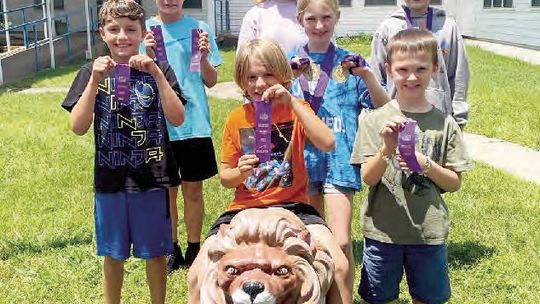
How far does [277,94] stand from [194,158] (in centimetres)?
190

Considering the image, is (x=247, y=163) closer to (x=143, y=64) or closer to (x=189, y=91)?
(x=143, y=64)

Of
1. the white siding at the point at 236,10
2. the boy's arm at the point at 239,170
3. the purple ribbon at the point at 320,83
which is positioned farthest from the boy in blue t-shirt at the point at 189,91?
the white siding at the point at 236,10

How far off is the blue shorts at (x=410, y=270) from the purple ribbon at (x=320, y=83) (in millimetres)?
799

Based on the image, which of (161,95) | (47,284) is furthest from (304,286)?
(47,284)

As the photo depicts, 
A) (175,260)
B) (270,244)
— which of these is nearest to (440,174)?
(270,244)

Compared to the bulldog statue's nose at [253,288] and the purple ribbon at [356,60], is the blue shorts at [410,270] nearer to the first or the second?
the purple ribbon at [356,60]

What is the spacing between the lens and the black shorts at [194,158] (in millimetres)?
4445

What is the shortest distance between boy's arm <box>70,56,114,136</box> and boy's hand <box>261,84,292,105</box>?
887mm

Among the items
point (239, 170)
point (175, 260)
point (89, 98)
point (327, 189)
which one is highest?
point (89, 98)

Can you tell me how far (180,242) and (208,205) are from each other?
3.41 ft

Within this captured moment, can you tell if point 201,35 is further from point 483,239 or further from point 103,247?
point 483,239

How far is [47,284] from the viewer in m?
4.57

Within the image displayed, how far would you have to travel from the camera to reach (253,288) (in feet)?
6.69

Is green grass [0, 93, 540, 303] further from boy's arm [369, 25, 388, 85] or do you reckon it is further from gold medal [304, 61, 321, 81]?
gold medal [304, 61, 321, 81]
